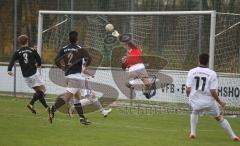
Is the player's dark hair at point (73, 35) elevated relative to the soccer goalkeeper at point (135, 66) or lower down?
elevated

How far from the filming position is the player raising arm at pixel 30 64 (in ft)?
67.5

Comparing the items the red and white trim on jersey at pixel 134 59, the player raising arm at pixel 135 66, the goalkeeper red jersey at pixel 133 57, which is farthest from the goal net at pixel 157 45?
the goalkeeper red jersey at pixel 133 57

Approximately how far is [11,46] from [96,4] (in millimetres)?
4143

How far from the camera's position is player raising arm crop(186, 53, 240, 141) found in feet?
52.9

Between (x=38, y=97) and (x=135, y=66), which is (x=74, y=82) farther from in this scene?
(x=135, y=66)

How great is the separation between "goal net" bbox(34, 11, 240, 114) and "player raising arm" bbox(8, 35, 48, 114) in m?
3.94

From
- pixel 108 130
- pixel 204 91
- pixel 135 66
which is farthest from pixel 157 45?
pixel 204 91

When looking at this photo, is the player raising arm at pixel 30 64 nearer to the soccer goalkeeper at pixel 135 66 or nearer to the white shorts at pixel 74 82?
the white shorts at pixel 74 82

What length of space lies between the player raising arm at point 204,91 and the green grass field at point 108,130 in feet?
1.45

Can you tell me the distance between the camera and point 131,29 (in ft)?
83.5

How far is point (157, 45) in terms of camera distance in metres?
25.5

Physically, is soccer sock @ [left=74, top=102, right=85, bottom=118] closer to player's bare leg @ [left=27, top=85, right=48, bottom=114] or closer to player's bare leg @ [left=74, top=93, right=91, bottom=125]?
player's bare leg @ [left=74, top=93, right=91, bottom=125]

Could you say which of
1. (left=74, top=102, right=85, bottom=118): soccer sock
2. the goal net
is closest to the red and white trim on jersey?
the goal net

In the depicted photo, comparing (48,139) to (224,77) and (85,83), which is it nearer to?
(85,83)
